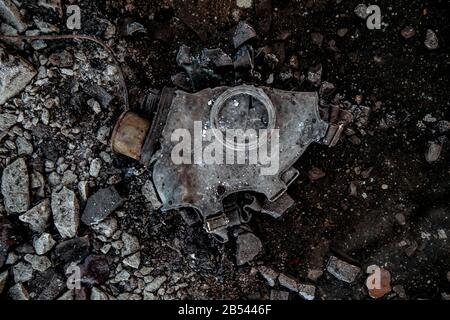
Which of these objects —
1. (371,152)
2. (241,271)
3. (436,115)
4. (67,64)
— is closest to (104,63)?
(67,64)

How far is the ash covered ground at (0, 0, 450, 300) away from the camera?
267cm

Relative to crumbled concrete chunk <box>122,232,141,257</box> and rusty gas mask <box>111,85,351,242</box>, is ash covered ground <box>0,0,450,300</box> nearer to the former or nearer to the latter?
crumbled concrete chunk <box>122,232,141,257</box>

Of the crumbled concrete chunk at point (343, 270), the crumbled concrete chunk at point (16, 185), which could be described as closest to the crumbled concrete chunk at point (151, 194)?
the crumbled concrete chunk at point (16, 185)

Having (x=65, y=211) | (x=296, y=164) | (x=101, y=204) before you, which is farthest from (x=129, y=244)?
(x=296, y=164)

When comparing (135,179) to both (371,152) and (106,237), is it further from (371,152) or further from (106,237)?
(371,152)

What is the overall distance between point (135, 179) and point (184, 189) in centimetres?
33

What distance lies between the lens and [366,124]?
2.73 metres

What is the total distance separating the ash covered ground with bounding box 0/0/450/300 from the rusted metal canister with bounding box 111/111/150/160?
0.17 meters

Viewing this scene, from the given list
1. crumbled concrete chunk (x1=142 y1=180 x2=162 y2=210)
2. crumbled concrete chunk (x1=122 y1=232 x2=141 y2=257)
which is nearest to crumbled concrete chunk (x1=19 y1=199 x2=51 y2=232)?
crumbled concrete chunk (x1=122 y1=232 x2=141 y2=257)

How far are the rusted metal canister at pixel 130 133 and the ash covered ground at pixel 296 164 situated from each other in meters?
0.17

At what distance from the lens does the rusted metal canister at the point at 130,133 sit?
8.30 ft

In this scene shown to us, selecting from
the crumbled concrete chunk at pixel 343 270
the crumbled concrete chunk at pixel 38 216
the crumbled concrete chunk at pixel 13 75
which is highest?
the crumbled concrete chunk at pixel 13 75

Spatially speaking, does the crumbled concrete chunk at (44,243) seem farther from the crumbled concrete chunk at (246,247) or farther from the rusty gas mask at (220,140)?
the crumbled concrete chunk at (246,247)

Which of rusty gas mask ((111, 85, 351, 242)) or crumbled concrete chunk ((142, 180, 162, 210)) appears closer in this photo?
rusty gas mask ((111, 85, 351, 242))
